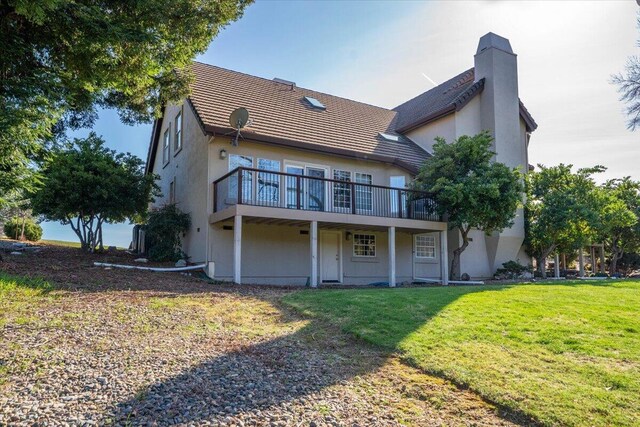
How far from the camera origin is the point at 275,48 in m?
14.0

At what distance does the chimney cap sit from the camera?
18.4 metres

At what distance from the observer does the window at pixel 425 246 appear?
665 inches

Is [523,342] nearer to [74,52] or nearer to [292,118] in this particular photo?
[74,52]

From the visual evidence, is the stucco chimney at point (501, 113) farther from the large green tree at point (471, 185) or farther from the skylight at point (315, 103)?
the skylight at point (315, 103)

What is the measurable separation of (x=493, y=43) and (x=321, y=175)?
10.2m

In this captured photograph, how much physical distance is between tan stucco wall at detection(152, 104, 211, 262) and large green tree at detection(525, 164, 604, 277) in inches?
503

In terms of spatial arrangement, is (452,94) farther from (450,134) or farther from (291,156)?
(291,156)

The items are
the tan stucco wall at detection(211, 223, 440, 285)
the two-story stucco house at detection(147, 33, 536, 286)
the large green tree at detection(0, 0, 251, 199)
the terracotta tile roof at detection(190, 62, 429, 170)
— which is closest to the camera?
the large green tree at detection(0, 0, 251, 199)

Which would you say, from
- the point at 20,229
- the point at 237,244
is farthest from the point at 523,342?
the point at 20,229

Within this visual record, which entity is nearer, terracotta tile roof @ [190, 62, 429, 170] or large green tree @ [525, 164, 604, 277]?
terracotta tile roof @ [190, 62, 429, 170]

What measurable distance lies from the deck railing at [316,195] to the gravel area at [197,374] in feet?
19.3

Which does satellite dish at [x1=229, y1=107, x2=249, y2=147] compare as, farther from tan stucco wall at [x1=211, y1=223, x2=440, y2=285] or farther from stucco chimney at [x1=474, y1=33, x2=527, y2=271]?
stucco chimney at [x1=474, y1=33, x2=527, y2=271]

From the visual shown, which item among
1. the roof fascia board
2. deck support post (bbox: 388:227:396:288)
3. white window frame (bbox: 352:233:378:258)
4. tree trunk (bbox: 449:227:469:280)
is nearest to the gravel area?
the roof fascia board

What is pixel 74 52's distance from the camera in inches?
309
